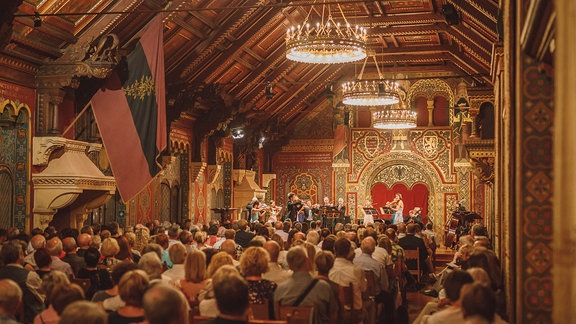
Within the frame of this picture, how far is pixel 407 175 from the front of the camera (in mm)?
26438

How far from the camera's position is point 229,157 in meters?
23.0

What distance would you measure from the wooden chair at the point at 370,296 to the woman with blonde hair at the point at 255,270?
2227 millimetres

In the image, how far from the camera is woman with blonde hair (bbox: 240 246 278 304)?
6156mm

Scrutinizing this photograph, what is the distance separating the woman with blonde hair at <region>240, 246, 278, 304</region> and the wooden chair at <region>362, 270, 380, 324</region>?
7.30 feet

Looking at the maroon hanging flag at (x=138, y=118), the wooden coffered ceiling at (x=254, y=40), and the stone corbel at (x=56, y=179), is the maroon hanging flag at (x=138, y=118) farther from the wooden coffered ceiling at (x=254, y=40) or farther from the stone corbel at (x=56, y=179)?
the stone corbel at (x=56, y=179)

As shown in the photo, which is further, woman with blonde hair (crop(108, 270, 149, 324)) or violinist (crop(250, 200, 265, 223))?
violinist (crop(250, 200, 265, 223))

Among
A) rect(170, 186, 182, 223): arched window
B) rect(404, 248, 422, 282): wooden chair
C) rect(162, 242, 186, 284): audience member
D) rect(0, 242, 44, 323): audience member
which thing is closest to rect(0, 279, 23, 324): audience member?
rect(0, 242, 44, 323): audience member

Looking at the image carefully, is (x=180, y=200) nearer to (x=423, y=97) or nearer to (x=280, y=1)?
(x=280, y=1)

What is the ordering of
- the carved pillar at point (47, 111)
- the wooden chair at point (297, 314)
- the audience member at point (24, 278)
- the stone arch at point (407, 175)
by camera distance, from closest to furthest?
the wooden chair at point (297, 314)
the audience member at point (24, 278)
the carved pillar at point (47, 111)
the stone arch at point (407, 175)

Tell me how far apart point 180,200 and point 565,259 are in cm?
1785

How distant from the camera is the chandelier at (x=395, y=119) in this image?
72.5ft

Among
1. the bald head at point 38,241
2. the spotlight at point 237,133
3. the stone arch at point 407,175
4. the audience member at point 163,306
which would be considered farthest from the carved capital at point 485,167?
the audience member at point 163,306

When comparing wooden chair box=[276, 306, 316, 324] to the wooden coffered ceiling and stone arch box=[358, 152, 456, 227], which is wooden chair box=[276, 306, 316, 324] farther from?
stone arch box=[358, 152, 456, 227]

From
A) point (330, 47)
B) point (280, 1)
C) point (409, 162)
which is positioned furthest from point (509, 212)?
point (409, 162)
